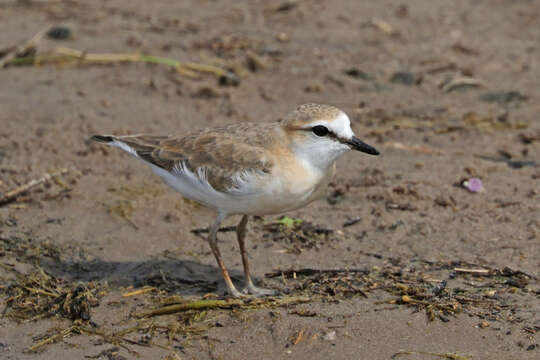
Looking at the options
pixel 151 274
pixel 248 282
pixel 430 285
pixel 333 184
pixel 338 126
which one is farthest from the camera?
pixel 333 184

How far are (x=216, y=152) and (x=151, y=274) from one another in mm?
1182

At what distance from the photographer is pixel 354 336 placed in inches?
188

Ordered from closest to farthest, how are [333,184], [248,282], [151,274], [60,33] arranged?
[248,282], [151,274], [333,184], [60,33]

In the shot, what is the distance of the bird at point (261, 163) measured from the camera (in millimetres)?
5020

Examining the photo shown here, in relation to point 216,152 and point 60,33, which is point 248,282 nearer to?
point 216,152

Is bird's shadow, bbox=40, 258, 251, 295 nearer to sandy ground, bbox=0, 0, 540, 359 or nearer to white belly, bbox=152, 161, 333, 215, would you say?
sandy ground, bbox=0, 0, 540, 359

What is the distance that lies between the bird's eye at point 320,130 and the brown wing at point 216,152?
1.27ft

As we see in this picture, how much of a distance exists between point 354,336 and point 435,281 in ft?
2.99

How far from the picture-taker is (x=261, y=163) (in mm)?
5090

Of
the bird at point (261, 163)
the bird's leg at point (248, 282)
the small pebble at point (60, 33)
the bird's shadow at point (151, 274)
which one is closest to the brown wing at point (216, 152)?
the bird at point (261, 163)

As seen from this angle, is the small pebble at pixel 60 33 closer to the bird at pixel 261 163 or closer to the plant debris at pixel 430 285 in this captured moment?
the bird at pixel 261 163

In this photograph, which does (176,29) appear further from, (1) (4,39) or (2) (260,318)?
(2) (260,318)

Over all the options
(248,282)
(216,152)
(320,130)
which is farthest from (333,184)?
(320,130)

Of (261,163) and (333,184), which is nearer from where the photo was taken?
(261,163)
